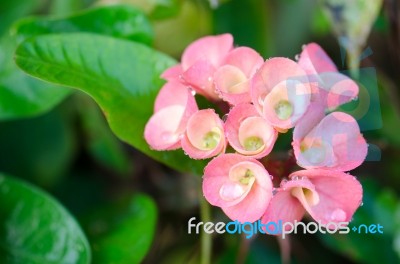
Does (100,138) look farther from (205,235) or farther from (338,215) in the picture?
(338,215)

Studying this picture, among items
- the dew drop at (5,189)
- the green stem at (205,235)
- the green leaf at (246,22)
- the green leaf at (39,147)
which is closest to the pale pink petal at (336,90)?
the green stem at (205,235)

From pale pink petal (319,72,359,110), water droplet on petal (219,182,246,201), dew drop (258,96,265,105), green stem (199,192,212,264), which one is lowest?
green stem (199,192,212,264)

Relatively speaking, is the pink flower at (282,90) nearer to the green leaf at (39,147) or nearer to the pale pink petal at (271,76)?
the pale pink petal at (271,76)

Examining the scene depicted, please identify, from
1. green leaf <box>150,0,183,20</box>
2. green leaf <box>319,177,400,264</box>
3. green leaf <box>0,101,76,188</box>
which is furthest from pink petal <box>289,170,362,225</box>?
green leaf <box>0,101,76,188</box>

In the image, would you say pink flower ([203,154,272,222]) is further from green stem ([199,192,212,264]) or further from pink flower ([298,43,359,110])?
green stem ([199,192,212,264])

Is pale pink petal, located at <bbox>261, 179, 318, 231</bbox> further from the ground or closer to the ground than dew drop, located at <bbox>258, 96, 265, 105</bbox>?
closer to the ground

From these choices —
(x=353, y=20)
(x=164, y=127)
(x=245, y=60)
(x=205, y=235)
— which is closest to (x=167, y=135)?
(x=164, y=127)
